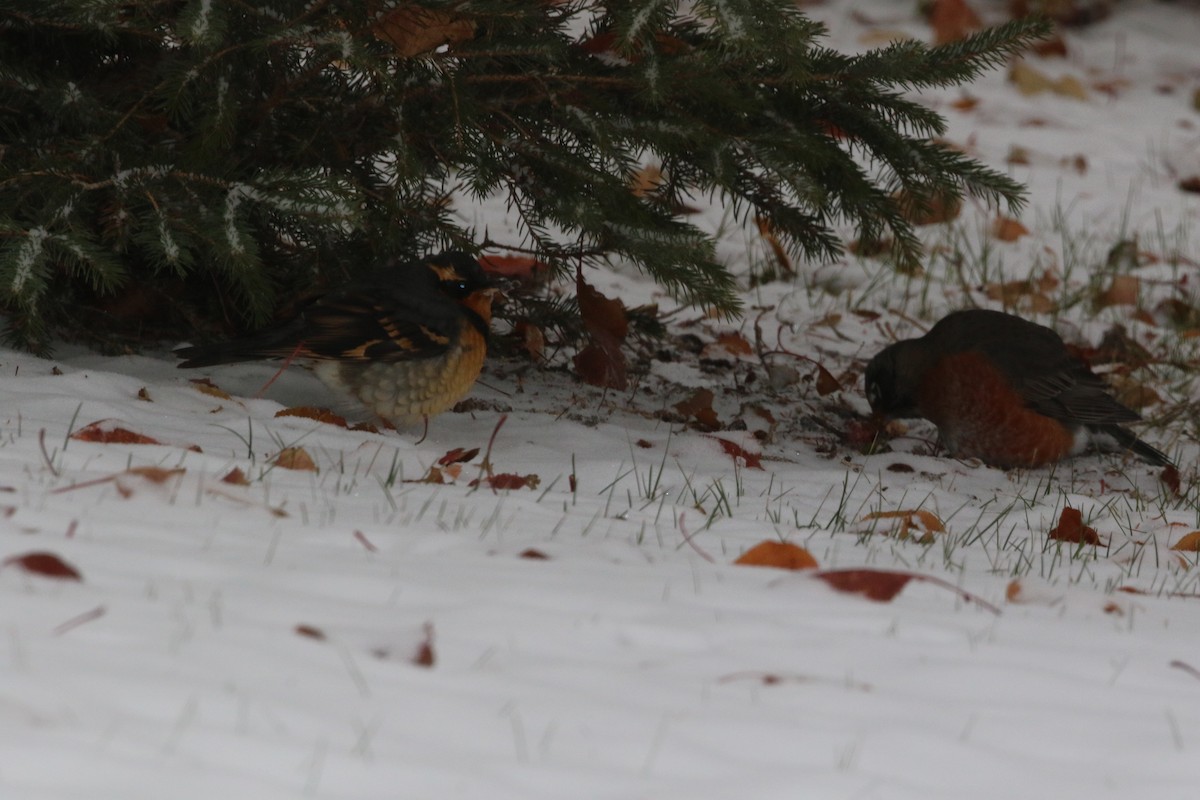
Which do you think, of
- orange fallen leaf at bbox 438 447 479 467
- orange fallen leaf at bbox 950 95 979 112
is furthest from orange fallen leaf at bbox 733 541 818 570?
orange fallen leaf at bbox 950 95 979 112

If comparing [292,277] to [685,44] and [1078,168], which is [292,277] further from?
[1078,168]

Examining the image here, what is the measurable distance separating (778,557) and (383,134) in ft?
8.25

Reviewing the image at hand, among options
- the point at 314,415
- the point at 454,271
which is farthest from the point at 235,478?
the point at 454,271

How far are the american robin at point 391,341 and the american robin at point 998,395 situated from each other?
2.13m

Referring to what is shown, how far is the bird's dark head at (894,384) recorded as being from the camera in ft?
20.8

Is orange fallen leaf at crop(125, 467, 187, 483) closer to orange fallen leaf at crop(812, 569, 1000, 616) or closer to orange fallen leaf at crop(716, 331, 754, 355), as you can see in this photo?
orange fallen leaf at crop(812, 569, 1000, 616)

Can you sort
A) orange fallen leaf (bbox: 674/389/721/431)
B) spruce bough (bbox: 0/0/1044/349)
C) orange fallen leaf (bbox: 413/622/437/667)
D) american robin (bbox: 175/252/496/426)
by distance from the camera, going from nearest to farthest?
orange fallen leaf (bbox: 413/622/437/667) → spruce bough (bbox: 0/0/1044/349) → american robin (bbox: 175/252/496/426) → orange fallen leaf (bbox: 674/389/721/431)

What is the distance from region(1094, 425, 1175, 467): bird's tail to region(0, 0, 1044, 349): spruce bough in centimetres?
158

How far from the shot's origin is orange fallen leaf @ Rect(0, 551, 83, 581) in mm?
2586

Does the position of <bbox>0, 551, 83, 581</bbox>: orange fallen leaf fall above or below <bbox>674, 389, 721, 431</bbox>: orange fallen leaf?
below

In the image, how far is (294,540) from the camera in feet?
10.1

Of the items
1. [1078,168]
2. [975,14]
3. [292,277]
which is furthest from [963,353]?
[975,14]

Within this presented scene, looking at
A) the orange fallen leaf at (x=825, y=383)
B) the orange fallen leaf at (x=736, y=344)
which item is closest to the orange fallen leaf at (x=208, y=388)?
the orange fallen leaf at (x=736, y=344)

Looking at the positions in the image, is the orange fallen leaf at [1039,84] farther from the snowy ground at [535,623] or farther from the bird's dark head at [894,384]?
the snowy ground at [535,623]
